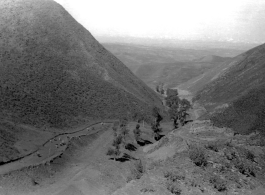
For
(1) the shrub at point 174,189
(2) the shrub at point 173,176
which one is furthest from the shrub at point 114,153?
(1) the shrub at point 174,189

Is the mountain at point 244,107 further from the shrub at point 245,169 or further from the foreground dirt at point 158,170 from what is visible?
the shrub at point 245,169

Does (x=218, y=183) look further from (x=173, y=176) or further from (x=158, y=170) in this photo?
(x=158, y=170)

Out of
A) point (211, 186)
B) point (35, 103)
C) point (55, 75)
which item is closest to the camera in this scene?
point (211, 186)

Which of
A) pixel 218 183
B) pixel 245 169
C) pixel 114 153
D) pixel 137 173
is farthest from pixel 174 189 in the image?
pixel 114 153

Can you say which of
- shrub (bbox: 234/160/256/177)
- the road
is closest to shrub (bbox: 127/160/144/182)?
shrub (bbox: 234/160/256/177)

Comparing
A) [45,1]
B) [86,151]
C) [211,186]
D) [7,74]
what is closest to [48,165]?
[86,151]

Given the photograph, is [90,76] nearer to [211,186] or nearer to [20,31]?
[20,31]

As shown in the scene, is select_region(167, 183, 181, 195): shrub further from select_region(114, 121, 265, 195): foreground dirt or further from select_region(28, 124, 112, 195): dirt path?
select_region(28, 124, 112, 195): dirt path
